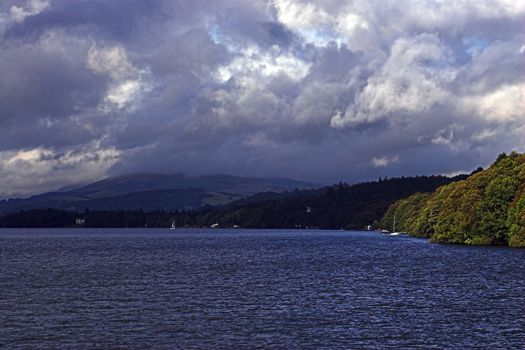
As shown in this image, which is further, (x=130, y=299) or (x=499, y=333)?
(x=130, y=299)

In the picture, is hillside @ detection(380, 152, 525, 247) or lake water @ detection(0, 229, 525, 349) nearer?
lake water @ detection(0, 229, 525, 349)

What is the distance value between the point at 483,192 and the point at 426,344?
14209cm

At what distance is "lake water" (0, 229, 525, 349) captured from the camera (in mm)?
60438

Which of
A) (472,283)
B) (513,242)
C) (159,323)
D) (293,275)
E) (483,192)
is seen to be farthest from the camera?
(483,192)

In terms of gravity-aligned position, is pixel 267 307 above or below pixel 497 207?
below

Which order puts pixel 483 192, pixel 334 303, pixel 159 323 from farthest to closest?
pixel 483 192 < pixel 334 303 < pixel 159 323

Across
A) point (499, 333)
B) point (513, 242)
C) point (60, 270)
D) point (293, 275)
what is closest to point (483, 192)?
point (513, 242)

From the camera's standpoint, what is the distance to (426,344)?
190ft

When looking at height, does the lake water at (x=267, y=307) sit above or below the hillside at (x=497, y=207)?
below

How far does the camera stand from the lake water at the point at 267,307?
60.4 metres

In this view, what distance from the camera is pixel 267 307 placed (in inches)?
3123

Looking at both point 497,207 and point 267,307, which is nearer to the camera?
point 267,307

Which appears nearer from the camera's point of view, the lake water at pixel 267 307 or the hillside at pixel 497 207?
the lake water at pixel 267 307

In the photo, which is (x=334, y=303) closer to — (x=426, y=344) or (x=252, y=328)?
(x=252, y=328)
